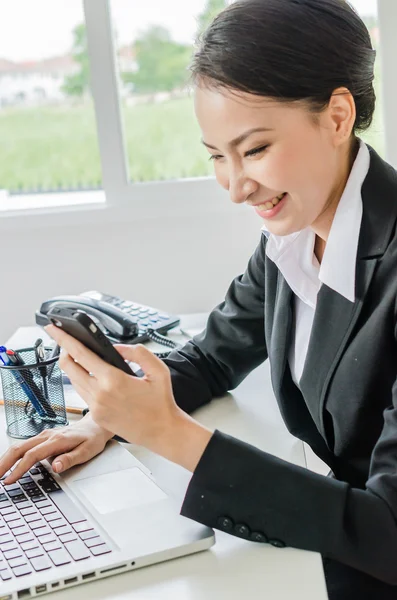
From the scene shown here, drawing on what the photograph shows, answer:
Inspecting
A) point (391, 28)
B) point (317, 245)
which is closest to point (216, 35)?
point (317, 245)

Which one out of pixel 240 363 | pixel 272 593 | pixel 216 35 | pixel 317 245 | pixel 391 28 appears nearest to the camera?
pixel 272 593

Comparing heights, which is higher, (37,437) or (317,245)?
(317,245)

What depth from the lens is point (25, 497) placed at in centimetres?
97

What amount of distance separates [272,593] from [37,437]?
0.44 meters

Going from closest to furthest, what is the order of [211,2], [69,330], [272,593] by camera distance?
[272,593], [69,330], [211,2]

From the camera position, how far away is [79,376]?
897mm

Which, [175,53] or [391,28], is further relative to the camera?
[175,53]

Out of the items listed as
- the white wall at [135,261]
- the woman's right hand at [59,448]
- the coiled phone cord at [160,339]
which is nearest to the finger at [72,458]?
the woman's right hand at [59,448]

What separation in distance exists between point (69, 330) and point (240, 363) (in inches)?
20.5

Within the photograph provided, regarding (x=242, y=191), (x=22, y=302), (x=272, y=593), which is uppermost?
(x=242, y=191)

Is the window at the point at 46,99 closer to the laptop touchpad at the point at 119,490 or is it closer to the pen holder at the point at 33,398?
the pen holder at the point at 33,398

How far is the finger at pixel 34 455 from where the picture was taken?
101 cm

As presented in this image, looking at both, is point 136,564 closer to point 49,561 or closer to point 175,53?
point 49,561

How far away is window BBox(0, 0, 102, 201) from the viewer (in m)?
2.60
